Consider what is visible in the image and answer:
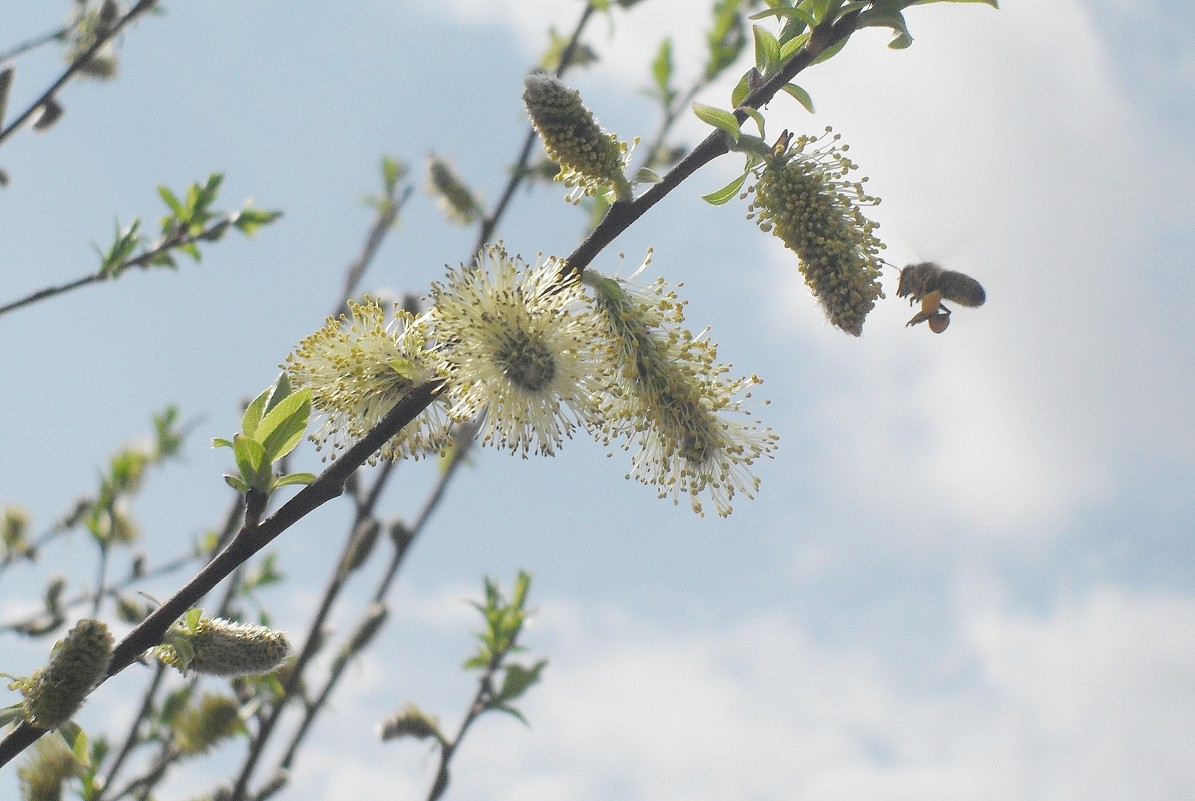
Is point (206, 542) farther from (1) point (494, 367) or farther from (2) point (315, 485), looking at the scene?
(2) point (315, 485)

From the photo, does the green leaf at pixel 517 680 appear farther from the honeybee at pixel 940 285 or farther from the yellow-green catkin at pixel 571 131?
the yellow-green catkin at pixel 571 131

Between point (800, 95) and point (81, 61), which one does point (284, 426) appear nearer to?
point (800, 95)

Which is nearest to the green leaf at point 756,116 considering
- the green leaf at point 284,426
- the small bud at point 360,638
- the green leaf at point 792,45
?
the green leaf at point 792,45

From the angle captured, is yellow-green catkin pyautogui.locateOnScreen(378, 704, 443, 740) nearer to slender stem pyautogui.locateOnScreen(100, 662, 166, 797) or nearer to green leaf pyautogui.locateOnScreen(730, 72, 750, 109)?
slender stem pyautogui.locateOnScreen(100, 662, 166, 797)

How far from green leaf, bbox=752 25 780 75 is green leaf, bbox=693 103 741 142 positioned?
0.44ft

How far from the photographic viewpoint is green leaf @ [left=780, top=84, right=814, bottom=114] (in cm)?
184

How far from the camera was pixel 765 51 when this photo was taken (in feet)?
6.09

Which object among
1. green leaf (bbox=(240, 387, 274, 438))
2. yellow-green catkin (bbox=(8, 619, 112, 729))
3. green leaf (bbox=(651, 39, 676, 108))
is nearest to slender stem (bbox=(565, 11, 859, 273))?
green leaf (bbox=(240, 387, 274, 438))

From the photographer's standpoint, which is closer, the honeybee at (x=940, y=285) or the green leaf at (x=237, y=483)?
the green leaf at (x=237, y=483)

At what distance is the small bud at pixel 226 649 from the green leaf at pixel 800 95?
1271 mm

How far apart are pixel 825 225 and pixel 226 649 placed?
1344mm

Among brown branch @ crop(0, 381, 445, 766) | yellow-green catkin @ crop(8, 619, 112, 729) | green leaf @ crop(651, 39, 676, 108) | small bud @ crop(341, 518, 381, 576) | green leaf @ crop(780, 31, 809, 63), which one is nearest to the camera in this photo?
yellow-green catkin @ crop(8, 619, 112, 729)

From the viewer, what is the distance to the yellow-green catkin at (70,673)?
4.62 feet

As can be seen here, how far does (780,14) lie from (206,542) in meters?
3.26
